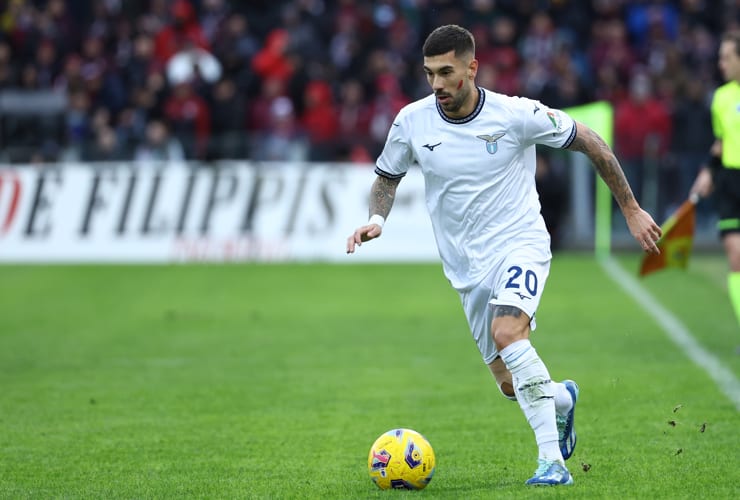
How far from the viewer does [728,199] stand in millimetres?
9961

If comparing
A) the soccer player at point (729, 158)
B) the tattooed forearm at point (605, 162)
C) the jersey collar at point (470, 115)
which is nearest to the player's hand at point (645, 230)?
the tattooed forearm at point (605, 162)

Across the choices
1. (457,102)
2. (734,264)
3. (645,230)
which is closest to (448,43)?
(457,102)

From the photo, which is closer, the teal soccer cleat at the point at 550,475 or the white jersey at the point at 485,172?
the teal soccer cleat at the point at 550,475

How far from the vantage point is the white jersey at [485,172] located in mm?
6355

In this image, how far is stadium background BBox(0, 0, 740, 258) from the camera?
65.0 ft

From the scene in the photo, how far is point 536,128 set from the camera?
6.36 meters

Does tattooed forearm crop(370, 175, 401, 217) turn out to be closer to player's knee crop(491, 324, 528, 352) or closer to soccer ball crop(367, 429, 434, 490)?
player's knee crop(491, 324, 528, 352)

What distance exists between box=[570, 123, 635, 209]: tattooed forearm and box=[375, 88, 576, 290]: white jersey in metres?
0.06

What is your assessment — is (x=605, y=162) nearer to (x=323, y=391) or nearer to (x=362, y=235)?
(x=362, y=235)

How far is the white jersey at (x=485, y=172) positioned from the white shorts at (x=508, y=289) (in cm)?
5

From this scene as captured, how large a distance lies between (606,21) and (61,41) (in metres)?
9.43

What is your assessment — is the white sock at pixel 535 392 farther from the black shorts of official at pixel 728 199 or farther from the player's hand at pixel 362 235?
the black shorts of official at pixel 728 199

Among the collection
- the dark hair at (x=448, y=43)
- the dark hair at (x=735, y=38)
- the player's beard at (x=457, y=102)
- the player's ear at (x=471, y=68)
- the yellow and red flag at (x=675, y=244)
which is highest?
the dark hair at (x=448, y=43)

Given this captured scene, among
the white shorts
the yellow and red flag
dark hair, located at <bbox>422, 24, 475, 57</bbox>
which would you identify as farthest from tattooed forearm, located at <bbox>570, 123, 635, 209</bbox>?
the yellow and red flag
